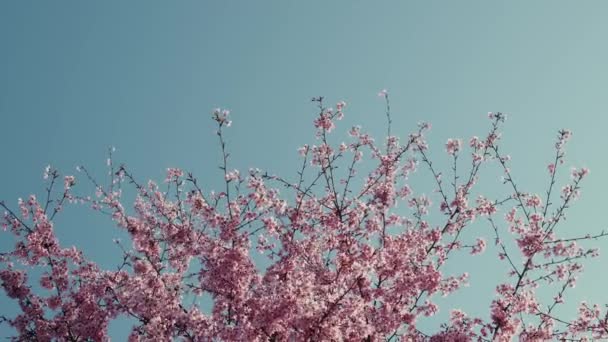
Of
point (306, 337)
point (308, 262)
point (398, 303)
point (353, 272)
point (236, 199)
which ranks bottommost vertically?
point (306, 337)

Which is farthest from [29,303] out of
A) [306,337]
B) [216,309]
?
[306,337]

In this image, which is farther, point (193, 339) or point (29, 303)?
point (29, 303)

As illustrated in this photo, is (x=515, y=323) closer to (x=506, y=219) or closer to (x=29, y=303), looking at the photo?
(x=506, y=219)

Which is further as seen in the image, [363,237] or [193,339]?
[363,237]

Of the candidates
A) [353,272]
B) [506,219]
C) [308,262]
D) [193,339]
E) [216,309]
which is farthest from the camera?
[506,219]

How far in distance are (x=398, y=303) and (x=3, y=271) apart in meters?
8.64

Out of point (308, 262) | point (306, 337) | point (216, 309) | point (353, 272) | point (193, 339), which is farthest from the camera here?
point (308, 262)

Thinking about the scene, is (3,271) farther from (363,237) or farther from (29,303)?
(363,237)

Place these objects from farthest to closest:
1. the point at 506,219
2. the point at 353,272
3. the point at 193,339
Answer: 1. the point at 506,219
2. the point at 193,339
3. the point at 353,272

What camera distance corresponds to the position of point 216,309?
10.7 meters

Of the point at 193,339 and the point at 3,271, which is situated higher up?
the point at 3,271

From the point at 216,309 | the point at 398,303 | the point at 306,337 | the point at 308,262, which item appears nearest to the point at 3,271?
the point at 216,309

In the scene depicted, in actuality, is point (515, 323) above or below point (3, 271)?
below

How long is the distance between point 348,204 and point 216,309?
3687 millimetres
